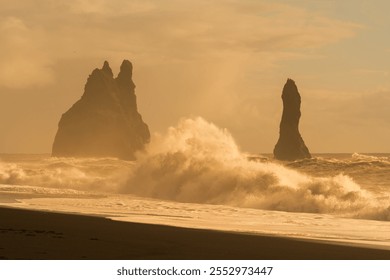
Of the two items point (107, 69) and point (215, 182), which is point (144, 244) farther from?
point (107, 69)

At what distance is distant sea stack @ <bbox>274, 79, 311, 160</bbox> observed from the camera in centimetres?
11719

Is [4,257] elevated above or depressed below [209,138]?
below

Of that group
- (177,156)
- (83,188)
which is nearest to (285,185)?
(177,156)

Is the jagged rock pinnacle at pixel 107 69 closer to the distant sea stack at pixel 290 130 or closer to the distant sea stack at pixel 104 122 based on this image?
the distant sea stack at pixel 104 122

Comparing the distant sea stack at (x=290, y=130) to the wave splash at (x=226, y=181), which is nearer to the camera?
the wave splash at (x=226, y=181)

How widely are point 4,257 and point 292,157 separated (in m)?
107

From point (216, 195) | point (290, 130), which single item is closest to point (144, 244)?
point (216, 195)

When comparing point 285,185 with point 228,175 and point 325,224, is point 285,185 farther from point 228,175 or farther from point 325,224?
point 325,224

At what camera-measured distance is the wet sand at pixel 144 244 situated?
12.0m

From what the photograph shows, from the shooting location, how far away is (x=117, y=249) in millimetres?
12578

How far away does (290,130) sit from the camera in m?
120

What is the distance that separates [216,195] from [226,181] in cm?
127

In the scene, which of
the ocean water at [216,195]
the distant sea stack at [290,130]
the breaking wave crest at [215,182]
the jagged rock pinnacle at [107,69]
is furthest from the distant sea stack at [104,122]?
the breaking wave crest at [215,182]

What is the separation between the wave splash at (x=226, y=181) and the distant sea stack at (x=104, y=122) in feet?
362
